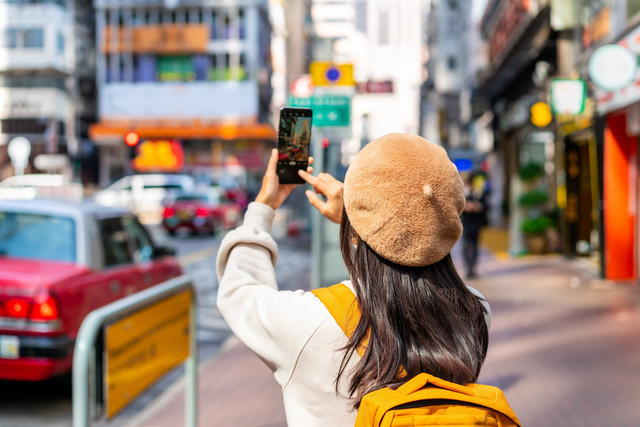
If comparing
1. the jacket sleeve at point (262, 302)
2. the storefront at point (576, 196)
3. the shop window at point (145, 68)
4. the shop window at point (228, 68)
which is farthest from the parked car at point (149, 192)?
the jacket sleeve at point (262, 302)

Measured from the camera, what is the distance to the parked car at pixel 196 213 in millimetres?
25781

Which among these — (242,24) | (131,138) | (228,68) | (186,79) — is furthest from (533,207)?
(242,24)

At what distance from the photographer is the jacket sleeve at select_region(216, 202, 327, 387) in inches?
68.2

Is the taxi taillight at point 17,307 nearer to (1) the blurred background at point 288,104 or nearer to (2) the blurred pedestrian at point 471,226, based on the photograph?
(1) the blurred background at point 288,104

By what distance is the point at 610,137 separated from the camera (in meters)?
12.9

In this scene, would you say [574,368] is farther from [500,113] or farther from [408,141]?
[500,113]

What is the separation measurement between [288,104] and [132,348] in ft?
6.81

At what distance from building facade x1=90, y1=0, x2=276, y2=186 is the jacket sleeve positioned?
45681 millimetres

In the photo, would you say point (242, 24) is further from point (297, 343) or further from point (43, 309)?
point (297, 343)

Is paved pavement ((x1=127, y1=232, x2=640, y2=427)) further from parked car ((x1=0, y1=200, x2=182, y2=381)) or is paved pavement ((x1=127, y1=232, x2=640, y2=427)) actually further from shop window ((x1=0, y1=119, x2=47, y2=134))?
shop window ((x1=0, y1=119, x2=47, y2=134))

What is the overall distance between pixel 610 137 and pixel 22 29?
44.2m

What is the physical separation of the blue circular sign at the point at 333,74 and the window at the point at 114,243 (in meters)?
2.41

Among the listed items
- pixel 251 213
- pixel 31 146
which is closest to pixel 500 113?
pixel 251 213

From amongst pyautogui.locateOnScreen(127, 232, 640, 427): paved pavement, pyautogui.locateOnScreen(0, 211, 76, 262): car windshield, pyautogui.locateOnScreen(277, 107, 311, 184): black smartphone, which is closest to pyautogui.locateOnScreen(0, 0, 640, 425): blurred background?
pyautogui.locateOnScreen(127, 232, 640, 427): paved pavement
